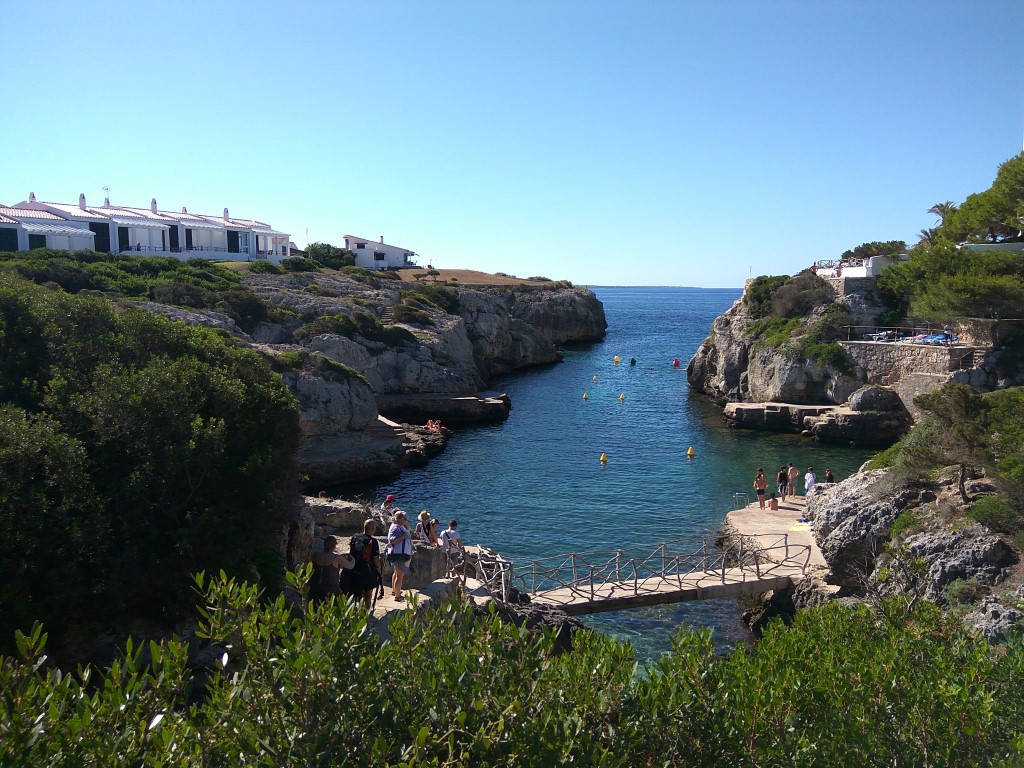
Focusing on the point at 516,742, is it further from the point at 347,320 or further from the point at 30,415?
the point at 347,320

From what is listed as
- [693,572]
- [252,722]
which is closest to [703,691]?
[252,722]

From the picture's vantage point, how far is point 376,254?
328ft

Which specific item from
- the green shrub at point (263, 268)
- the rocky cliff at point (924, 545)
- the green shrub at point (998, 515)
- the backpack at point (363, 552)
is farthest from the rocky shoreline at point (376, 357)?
the green shrub at point (998, 515)

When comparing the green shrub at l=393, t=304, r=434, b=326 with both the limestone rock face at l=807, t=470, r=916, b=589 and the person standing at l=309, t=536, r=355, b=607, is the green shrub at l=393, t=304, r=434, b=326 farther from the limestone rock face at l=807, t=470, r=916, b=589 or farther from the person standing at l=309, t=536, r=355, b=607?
the person standing at l=309, t=536, r=355, b=607

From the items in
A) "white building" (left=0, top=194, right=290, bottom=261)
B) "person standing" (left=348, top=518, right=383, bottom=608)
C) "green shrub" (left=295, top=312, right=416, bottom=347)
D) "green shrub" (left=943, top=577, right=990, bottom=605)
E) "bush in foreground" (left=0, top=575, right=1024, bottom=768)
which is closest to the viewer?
"bush in foreground" (left=0, top=575, right=1024, bottom=768)

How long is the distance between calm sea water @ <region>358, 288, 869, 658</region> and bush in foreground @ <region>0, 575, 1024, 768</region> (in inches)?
429

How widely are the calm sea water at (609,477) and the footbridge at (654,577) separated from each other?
0.94 metres

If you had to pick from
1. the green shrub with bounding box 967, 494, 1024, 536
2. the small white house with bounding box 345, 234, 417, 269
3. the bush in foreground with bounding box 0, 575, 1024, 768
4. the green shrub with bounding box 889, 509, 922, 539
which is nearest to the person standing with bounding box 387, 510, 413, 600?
the bush in foreground with bounding box 0, 575, 1024, 768

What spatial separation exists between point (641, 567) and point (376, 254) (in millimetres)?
85522

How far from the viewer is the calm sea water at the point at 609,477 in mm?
24047

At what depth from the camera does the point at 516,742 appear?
5559 mm

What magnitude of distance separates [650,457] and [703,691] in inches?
1192

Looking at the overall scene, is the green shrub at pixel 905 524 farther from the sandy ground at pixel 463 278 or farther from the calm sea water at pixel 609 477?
the sandy ground at pixel 463 278

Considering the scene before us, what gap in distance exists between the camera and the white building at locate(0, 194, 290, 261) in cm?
5959
